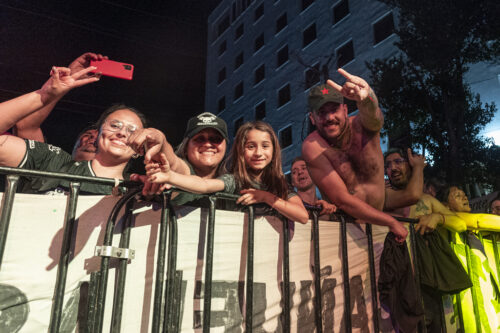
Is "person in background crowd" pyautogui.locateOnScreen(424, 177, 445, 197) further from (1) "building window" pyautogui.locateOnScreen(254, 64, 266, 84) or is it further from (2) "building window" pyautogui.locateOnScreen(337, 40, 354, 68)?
(1) "building window" pyautogui.locateOnScreen(254, 64, 266, 84)

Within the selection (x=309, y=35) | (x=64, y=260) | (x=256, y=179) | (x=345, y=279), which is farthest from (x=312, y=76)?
(x=64, y=260)

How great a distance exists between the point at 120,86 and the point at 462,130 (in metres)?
14.6

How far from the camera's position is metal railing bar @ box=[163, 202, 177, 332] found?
6.07 ft

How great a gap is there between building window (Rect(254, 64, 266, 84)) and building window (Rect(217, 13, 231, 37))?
7165 mm

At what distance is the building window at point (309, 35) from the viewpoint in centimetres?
Answer: 2049

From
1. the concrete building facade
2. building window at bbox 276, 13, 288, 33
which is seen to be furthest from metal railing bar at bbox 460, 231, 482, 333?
building window at bbox 276, 13, 288, 33

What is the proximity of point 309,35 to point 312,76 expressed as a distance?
273cm

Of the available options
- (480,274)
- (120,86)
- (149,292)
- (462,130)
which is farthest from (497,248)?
(120,86)

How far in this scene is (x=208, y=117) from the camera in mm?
2650

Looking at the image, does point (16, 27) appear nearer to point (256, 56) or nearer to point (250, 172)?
point (250, 172)

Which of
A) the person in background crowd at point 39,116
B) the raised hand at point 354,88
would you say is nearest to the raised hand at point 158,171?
the person in background crowd at point 39,116

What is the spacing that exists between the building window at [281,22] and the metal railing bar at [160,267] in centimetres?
2287

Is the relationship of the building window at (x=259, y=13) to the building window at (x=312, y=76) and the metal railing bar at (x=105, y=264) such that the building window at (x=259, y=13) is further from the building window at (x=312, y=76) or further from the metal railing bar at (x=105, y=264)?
the metal railing bar at (x=105, y=264)

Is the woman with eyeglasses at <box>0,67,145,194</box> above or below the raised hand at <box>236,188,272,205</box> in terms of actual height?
above
